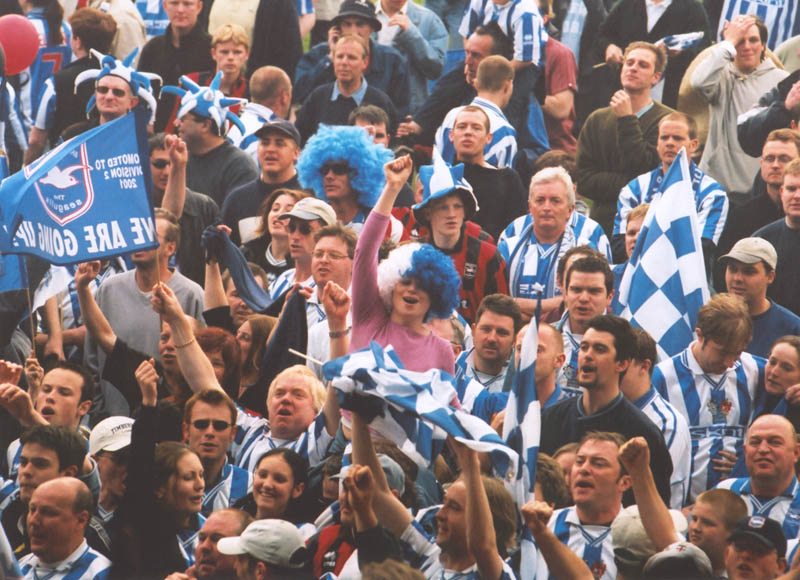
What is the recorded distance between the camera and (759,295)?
9.30 m

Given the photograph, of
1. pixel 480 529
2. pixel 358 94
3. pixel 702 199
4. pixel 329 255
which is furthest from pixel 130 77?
pixel 480 529

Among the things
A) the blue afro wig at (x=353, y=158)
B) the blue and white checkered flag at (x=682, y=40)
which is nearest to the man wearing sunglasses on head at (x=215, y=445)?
the blue afro wig at (x=353, y=158)

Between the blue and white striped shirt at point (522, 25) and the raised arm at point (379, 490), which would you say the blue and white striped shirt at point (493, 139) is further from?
the raised arm at point (379, 490)

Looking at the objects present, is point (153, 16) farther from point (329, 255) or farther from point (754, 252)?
point (754, 252)

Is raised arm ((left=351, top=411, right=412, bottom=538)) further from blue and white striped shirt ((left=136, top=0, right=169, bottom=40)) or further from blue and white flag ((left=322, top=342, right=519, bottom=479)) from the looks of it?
blue and white striped shirt ((left=136, top=0, right=169, bottom=40))

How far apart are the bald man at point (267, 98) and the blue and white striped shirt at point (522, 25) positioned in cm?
148

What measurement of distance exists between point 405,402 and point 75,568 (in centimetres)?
149

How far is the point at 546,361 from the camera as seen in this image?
8.23 meters

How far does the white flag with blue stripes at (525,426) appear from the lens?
6895 mm

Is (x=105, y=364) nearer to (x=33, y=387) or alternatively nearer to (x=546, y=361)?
(x=33, y=387)

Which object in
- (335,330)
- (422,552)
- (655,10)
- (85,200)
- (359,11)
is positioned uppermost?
(359,11)

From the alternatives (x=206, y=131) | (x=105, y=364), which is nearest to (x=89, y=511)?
(x=105, y=364)

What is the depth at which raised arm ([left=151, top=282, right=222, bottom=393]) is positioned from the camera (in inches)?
327

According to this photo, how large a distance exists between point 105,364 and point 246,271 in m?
0.88
